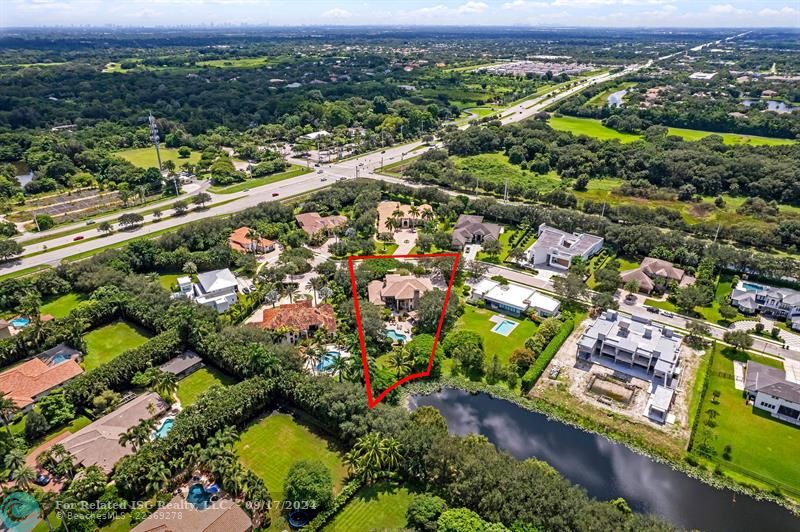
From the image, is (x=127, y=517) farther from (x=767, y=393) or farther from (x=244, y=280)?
(x=767, y=393)

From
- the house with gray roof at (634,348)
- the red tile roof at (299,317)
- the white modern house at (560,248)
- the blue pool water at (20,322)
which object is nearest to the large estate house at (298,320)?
the red tile roof at (299,317)

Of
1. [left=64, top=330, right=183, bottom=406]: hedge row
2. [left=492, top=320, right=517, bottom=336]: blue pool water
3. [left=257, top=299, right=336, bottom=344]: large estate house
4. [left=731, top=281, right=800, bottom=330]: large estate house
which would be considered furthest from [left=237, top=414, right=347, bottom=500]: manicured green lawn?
[left=731, top=281, right=800, bottom=330]: large estate house

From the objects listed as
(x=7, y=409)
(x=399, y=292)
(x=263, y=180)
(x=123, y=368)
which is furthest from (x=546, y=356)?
(x=263, y=180)

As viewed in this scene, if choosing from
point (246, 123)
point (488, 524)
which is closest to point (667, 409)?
point (488, 524)

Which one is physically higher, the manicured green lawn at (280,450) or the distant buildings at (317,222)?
Result: the distant buildings at (317,222)

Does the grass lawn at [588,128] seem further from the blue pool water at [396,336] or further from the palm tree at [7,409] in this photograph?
the palm tree at [7,409]
